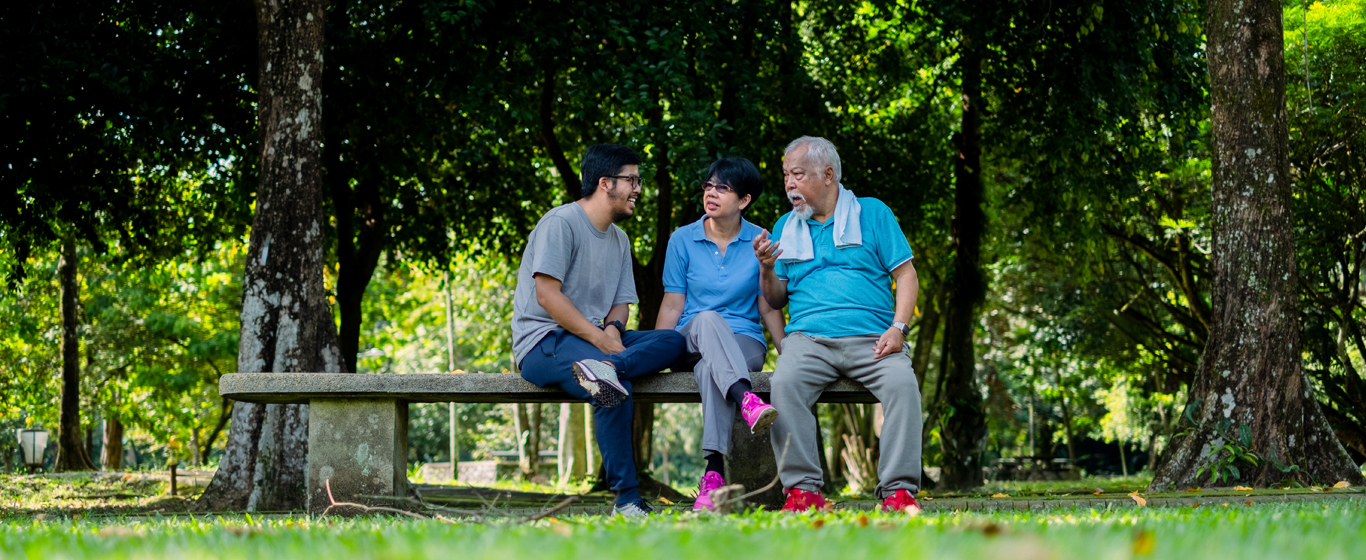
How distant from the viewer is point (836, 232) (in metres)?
5.25

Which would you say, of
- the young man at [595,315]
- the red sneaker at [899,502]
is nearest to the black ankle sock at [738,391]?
the young man at [595,315]

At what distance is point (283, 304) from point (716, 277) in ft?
10.6

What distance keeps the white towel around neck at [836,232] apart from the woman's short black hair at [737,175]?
0.91ft

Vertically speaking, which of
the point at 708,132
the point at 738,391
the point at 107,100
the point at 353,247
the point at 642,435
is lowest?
the point at 642,435

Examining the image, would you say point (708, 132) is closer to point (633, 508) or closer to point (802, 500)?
point (802, 500)

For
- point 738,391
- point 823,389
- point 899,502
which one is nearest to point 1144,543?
point 899,502

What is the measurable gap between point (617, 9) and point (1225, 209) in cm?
554

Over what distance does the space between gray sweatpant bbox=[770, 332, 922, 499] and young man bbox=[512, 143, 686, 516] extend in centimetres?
60

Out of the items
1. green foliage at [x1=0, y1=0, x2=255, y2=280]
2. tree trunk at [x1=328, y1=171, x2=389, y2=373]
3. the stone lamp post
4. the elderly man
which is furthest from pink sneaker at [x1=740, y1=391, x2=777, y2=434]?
the stone lamp post

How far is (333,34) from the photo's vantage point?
10211 millimetres

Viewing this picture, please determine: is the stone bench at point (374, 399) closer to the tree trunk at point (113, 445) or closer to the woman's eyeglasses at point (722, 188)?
the woman's eyeglasses at point (722, 188)

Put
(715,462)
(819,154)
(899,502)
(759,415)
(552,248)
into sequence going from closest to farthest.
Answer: (899,502)
(759,415)
(715,462)
(552,248)
(819,154)

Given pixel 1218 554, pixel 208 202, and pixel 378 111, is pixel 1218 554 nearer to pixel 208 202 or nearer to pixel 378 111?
pixel 378 111

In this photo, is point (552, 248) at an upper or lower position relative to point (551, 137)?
lower
